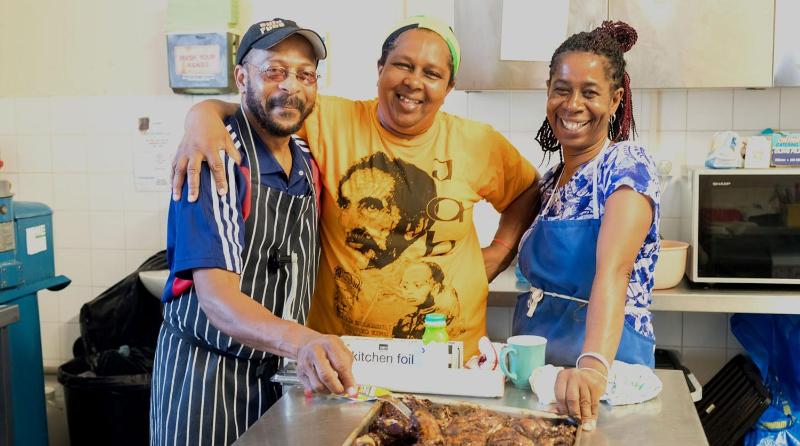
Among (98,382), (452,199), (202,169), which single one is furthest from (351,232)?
(98,382)

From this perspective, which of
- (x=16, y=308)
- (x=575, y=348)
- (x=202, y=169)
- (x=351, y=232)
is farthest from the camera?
(x=16, y=308)

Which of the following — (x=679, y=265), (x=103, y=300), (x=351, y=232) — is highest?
(x=351, y=232)

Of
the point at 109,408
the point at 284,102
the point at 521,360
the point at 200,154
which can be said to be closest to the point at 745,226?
the point at 521,360

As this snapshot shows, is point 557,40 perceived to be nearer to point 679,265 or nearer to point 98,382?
point 679,265

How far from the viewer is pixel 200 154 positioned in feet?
5.41

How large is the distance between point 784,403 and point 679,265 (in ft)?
2.38

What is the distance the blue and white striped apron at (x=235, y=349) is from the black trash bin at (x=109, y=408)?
140 centimetres

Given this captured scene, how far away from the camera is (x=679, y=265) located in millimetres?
2963

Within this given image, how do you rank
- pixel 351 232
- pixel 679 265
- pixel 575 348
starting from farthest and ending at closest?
1. pixel 679 265
2. pixel 351 232
3. pixel 575 348

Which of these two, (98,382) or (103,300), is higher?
(103,300)

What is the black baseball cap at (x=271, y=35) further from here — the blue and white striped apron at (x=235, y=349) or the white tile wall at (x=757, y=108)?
the white tile wall at (x=757, y=108)

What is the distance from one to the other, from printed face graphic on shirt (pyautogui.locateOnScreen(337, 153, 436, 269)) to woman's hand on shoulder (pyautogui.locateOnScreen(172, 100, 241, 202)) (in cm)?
37

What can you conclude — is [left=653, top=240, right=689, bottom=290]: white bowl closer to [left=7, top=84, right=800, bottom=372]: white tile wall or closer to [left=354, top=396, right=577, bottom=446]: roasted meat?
[left=7, top=84, right=800, bottom=372]: white tile wall

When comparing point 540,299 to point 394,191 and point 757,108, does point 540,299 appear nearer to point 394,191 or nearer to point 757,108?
point 394,191
